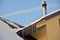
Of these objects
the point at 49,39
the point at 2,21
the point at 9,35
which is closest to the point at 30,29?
the point at 49,39

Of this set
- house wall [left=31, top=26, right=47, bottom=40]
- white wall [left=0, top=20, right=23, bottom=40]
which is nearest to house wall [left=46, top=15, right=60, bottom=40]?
house wall [left=31, top=26, right=47, bottom=40]

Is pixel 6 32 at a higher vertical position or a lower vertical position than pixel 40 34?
lower

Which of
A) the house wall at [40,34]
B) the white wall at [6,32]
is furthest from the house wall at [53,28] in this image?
the white wall at [6,32]

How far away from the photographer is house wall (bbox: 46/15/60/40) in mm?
3934

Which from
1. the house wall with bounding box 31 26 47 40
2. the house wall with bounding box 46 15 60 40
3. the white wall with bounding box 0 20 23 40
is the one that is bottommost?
the white wall with bounding box 0 20 23 40

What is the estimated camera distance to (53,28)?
13.1 feet

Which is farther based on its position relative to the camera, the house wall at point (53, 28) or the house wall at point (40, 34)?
the house wall at point (40, 34)

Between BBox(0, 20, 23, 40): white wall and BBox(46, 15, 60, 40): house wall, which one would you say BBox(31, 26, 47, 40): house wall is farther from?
BBox(0, 20, 23, 40): white wall

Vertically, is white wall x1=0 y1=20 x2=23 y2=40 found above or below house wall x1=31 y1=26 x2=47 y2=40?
below

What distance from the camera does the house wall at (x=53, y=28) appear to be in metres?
3.93

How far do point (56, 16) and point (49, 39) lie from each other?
556 millimetres

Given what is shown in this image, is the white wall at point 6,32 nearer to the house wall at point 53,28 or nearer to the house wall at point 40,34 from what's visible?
the house wall at point 40,34

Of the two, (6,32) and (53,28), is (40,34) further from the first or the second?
(6,32)

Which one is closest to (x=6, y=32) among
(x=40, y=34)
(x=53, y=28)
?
(x=40, y=34)
